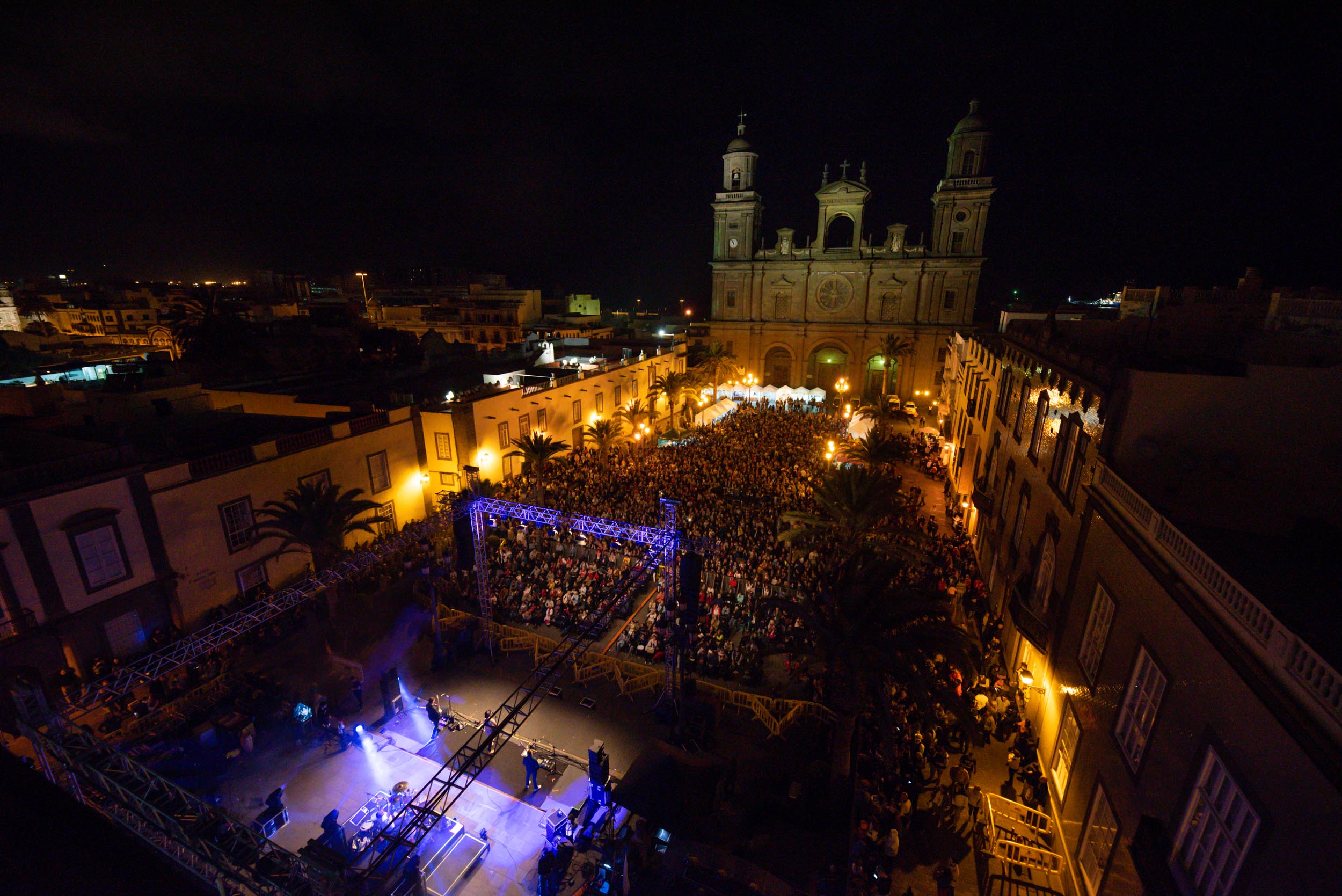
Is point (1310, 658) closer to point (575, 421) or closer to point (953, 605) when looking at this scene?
point (953, 605)

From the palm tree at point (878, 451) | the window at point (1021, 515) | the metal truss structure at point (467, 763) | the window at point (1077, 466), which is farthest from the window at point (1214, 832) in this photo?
the palm tree at point (878, 451)

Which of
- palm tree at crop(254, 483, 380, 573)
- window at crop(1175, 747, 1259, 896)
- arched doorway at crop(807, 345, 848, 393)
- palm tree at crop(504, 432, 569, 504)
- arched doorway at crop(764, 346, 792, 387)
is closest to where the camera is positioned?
window at crop(1175, 747, 1259, 896)

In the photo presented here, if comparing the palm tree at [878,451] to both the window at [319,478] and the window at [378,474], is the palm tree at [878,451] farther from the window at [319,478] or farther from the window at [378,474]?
the window at [319,478]

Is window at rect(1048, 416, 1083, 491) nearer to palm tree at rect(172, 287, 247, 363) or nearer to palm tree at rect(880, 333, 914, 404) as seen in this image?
palm tree at rect(880, 333, 914, 404)

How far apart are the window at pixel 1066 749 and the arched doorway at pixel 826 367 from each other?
147 ft

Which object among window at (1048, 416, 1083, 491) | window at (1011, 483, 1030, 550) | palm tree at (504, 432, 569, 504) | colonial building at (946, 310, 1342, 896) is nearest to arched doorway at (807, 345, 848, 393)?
palm tree at (504, 432, 569, 504)

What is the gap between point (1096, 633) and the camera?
9.50 meters

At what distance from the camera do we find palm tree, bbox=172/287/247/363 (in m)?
40.8

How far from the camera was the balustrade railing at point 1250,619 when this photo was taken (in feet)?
15.1

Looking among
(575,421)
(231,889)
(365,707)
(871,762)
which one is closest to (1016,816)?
(871,762)

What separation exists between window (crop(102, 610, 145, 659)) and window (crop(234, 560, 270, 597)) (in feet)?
8.01

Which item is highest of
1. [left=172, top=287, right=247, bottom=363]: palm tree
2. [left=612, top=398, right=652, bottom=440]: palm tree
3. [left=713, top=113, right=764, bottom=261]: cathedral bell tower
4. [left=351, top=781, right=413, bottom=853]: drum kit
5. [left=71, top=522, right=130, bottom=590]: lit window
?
[left=713, top=113, right=764, bottom=261]: cathedral bell tower

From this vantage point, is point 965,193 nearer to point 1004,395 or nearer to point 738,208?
point 738,208

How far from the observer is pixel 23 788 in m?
3.23
